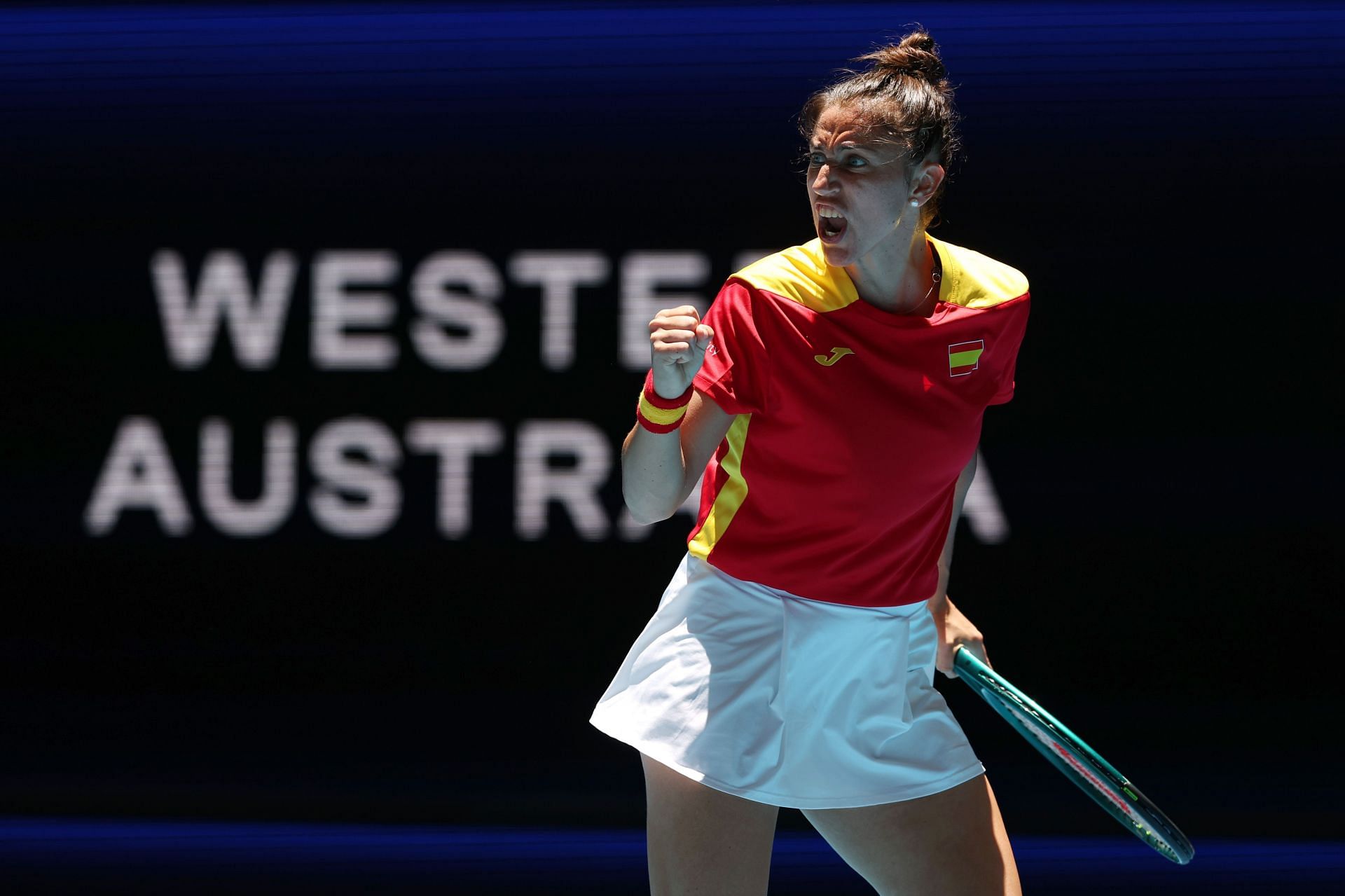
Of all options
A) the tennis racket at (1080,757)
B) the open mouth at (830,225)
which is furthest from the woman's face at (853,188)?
the tennis racket at (1080,757)

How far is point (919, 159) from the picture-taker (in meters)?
2.06

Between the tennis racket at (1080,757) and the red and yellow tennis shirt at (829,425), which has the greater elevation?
the red and yellow tennis shirt at (829,425)

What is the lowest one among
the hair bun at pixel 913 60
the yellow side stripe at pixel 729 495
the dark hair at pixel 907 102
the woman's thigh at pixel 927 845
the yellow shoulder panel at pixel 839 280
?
the woman's thigh at pixel 927 845

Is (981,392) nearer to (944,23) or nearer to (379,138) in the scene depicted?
(944,23)

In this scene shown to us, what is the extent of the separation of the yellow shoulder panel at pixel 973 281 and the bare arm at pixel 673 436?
1.23 feet

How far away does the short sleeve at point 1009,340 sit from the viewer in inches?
84.2

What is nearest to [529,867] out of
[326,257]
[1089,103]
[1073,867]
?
[1073,867]

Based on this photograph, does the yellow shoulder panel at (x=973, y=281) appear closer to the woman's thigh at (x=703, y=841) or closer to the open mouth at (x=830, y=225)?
the open mouth at (x=830, y=225)

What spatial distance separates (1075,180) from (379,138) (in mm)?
1600

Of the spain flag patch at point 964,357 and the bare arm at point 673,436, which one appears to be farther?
the spain flag patch at point 964,357

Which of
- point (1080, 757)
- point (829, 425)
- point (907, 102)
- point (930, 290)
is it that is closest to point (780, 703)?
point (829, 425)

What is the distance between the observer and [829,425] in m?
1.98

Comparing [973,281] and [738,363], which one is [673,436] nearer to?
[738,363]

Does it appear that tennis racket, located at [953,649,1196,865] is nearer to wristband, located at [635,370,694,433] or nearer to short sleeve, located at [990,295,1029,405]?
short sleeve, located at [990,295,1029,405]
